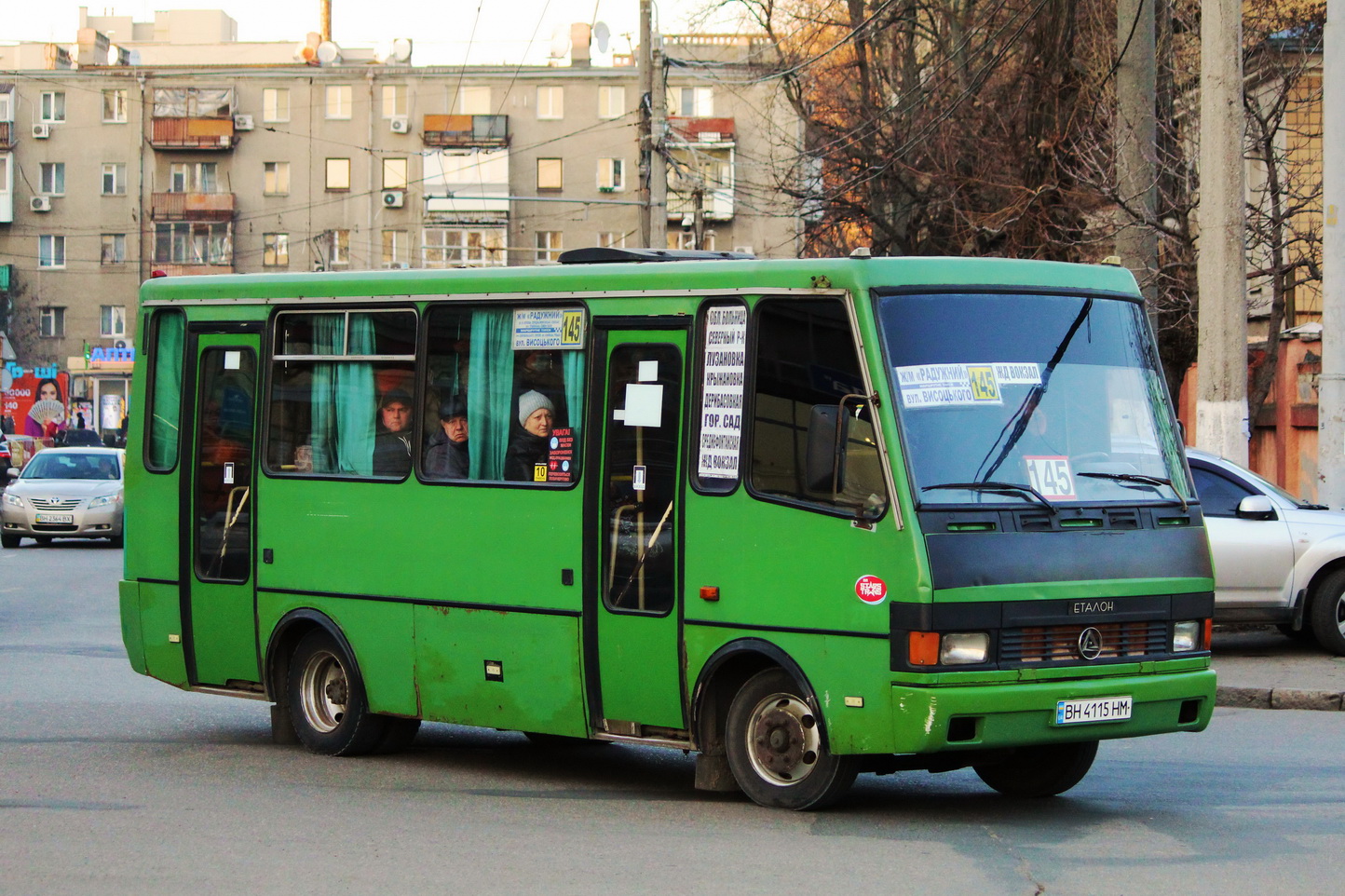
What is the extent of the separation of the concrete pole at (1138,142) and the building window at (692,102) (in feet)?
195

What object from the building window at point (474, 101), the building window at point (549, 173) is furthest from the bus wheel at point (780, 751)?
the building window at point (474, 101)

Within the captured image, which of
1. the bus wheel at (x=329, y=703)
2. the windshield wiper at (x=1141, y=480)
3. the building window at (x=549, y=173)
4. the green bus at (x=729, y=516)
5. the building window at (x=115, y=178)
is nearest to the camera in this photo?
the green bus at (x=729, y=516)

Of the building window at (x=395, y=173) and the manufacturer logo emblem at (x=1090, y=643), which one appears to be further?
the building window at (x=395, y=173)

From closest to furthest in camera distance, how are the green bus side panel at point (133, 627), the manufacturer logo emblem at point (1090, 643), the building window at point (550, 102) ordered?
the manufacturer logo emblem at point (1090, 643), the green bus side panel at point (133, 627), the building window at point (550, 102)

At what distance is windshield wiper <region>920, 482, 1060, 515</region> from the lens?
791 centimetres

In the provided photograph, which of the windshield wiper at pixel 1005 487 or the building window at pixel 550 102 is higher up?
the building window at pixel 550 102

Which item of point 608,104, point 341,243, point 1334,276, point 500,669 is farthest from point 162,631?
point 608,104

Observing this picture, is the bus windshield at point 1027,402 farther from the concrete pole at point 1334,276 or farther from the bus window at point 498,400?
the concrete pole at point 1334,276

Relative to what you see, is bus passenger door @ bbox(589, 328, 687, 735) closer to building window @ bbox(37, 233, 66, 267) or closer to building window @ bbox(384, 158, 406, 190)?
building window @ bbox(384, 158, 406, 190)

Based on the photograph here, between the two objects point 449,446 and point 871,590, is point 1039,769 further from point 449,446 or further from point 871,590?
point 449,446

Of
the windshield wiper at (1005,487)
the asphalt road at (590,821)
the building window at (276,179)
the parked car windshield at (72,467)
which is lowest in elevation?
the asphalt road at (590,821)

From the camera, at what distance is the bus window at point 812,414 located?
7910 mm

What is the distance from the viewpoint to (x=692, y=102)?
76.8m

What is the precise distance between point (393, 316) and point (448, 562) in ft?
4.63
